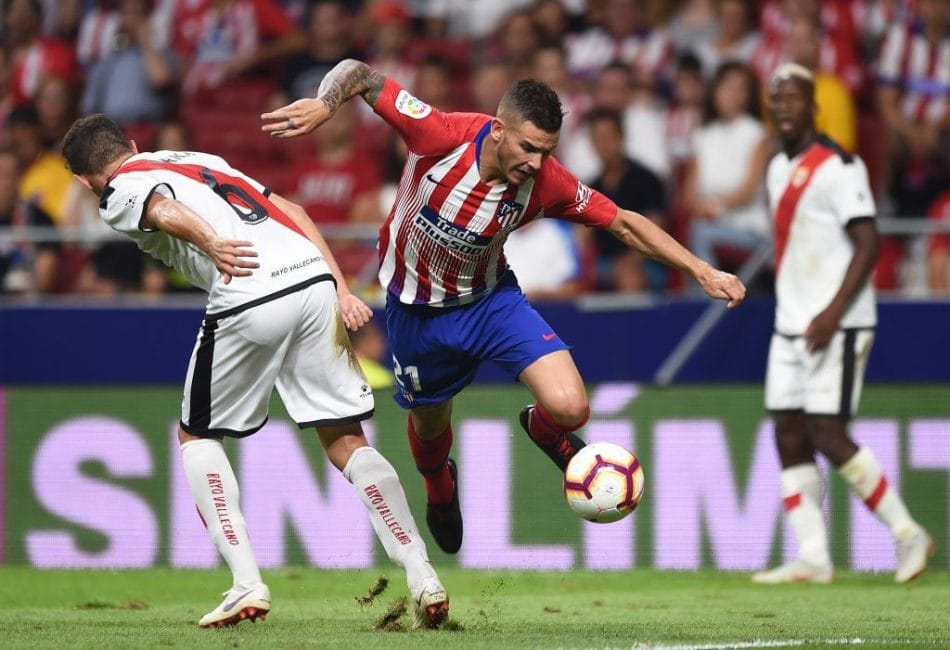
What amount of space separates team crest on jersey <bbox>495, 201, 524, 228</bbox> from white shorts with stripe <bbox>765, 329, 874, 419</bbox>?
2977 mm

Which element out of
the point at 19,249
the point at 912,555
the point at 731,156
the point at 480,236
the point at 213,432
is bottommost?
the point at 912,555

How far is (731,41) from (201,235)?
27.4ft

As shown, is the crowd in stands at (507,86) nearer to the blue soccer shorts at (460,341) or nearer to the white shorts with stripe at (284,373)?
the blue soccer shorts at (460,341)

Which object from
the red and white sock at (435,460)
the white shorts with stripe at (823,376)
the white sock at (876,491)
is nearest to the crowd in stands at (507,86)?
the white shorts with stripe at (823,376)

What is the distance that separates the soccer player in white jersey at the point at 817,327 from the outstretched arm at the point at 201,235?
419 cm

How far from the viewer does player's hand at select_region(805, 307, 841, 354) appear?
9.32 meters

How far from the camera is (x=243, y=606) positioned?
21.5 feet

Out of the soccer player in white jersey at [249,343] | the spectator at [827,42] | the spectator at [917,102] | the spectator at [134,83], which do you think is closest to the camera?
the soccer player in white jersey at [249,343]

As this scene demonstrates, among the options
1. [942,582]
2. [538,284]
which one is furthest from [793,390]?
[538,284]

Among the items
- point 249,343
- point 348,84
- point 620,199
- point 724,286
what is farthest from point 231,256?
point 620,199

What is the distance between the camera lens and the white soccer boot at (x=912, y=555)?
927cm

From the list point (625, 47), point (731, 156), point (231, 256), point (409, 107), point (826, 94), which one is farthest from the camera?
point (625, 47)

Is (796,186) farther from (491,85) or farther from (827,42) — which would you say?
(827,42)

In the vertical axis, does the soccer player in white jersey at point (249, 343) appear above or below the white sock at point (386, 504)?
above
